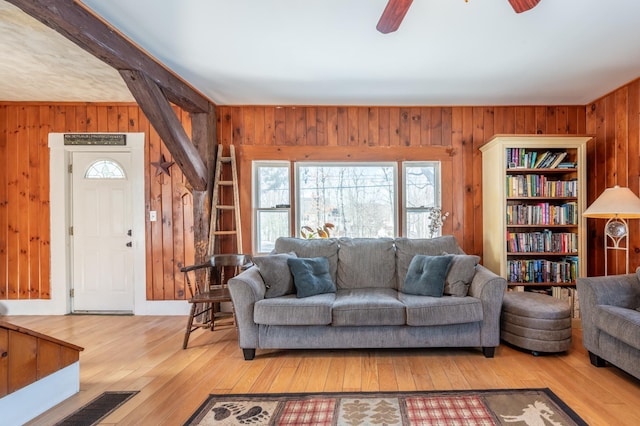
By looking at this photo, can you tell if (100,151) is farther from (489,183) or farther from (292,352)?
(489,183)

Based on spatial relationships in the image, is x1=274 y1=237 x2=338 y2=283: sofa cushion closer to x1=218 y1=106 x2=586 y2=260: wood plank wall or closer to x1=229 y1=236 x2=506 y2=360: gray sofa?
x1=229 y1=236 x2=506 y2=360: gray sofa

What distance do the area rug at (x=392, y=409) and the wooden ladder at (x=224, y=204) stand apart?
1.93 meters

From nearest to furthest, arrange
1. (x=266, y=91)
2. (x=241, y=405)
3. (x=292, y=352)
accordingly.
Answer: (x=241, y=405) → (x=292, y=352) → (x=266, y=91)

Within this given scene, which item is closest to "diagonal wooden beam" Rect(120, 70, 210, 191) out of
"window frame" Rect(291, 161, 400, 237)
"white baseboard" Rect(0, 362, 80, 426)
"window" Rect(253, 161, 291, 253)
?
"window" Rect(253, 161, 291, 253)

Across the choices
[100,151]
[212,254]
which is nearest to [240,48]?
[212,254]

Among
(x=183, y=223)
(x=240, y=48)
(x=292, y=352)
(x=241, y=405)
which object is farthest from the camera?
(x=183, y=223)

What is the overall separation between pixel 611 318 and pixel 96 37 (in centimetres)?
389

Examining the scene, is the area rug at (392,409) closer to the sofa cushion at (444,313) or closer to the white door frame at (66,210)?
the sofa cushion at (444,313)

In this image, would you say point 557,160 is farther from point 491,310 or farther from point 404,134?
point 491,310

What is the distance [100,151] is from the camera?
3941mm

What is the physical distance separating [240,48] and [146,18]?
657 millimetres

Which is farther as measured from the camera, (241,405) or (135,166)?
(135,166)

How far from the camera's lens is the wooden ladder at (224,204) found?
3756 mm

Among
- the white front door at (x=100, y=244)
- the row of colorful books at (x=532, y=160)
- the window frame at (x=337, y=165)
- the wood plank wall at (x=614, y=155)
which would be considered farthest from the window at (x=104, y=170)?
the wood plank wall at (x=614, y=155)
